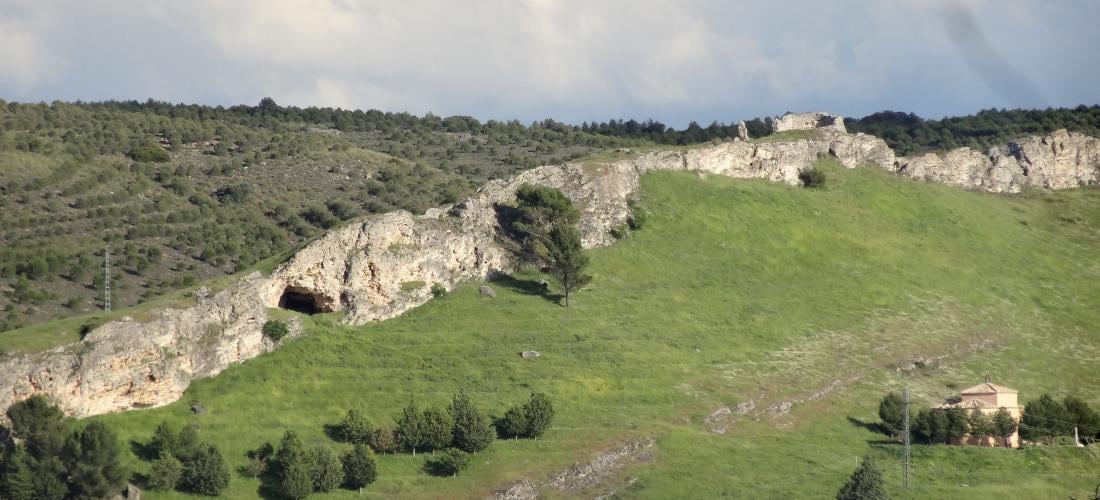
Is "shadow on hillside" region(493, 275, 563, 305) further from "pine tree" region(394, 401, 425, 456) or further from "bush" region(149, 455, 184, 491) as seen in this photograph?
"bush" region(149, 455, 184, 491)

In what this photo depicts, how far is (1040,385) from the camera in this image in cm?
9038

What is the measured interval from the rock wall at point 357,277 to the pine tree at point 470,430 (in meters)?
13.1

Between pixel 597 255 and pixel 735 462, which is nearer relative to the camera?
pixel 735 462

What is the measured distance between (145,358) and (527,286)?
26366mm

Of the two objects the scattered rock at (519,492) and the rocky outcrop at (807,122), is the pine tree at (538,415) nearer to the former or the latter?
the scattered rock at (519,492)

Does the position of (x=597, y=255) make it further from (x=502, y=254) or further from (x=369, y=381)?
(x=369, y=381)

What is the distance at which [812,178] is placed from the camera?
115m

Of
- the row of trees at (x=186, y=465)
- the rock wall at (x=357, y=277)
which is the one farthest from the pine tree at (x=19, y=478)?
the rock wall at (x=357, y=277)

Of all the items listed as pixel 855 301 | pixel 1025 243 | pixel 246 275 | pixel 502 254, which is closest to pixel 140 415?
pixel 246 275

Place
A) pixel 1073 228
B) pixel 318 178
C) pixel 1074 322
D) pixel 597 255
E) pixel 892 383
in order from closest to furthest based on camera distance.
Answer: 1. pixel 892 383
2. pixel 597 255
3. pixel 1074 322
4. pixel 1073 228
5. pixel 318 178

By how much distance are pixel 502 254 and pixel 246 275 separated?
17.9 m

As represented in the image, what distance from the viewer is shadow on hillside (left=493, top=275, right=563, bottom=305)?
88875 mm

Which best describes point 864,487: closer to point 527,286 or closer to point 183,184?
point 527,286

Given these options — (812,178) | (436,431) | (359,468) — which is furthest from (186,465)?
(812,178)
